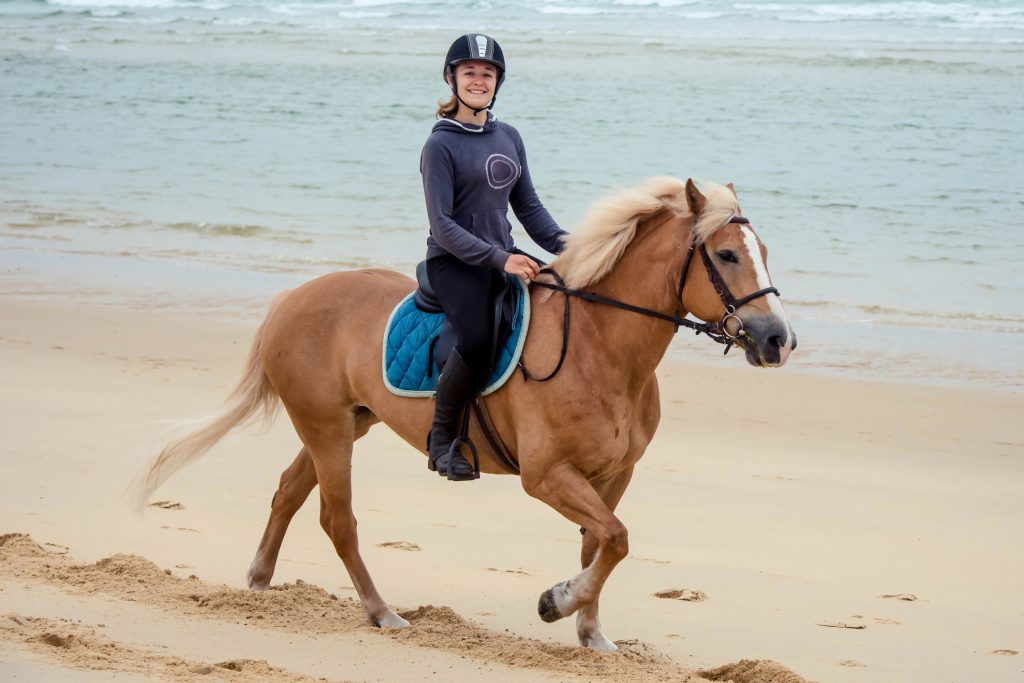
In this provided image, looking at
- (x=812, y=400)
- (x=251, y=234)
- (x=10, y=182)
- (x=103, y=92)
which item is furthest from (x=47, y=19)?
(x=812, y=400)

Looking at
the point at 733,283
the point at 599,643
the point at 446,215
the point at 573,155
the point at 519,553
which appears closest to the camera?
the point at 733,283

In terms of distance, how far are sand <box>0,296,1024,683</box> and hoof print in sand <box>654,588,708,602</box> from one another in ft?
0.04

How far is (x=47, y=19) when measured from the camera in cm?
5609

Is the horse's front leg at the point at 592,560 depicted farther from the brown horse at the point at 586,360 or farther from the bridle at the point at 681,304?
the bridle at the point at 681,304

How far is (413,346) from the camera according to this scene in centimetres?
493

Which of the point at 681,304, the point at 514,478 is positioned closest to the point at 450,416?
the point at 681,304

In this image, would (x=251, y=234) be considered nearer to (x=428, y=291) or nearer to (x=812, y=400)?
(x=812, y=400)

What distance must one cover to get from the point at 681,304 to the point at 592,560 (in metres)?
1.15

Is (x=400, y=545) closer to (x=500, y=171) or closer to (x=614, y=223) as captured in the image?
(x=500, y=171)

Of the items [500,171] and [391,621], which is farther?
[391,621]

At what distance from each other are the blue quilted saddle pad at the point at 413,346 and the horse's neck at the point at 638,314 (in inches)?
13.7

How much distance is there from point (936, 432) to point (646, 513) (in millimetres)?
3096

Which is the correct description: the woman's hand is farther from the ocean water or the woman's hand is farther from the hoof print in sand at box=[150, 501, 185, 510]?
the ocean water

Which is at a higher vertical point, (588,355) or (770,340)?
(770,340)
